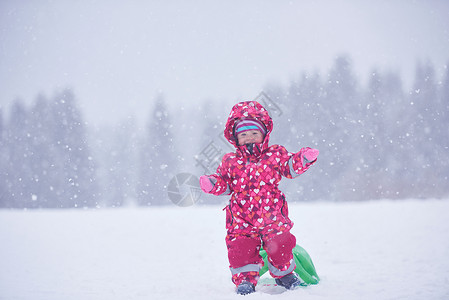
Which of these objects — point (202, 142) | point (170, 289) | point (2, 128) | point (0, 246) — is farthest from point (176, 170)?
point (170, 289)

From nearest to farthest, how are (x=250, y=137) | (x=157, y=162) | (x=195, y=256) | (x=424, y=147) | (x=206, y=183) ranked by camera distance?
(x=206, y=183) → (x=250, y=137) → (x=195, y=256) → (x=424, y=147) → (x=157, y=162)

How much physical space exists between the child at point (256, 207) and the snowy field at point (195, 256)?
21cm

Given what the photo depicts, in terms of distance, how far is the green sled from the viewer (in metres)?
3.14

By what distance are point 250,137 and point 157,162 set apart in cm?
2313

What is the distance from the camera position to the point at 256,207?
2893 millimetres

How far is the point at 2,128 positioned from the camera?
25094mm

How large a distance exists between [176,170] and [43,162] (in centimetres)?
908

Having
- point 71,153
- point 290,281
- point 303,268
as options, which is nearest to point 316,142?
point 71,153

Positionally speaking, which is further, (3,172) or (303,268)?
(3,172)

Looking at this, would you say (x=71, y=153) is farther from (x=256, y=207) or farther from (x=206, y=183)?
(x=256, y=207)

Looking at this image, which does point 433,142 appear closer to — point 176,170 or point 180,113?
point 176,170

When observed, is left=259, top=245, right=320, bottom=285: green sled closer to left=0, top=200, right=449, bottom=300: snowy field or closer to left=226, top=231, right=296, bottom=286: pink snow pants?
left=0, top=200, right=449, bottom=300: snowy field

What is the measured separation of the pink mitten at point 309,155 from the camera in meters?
2.78

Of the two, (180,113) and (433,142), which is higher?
(180,113)
